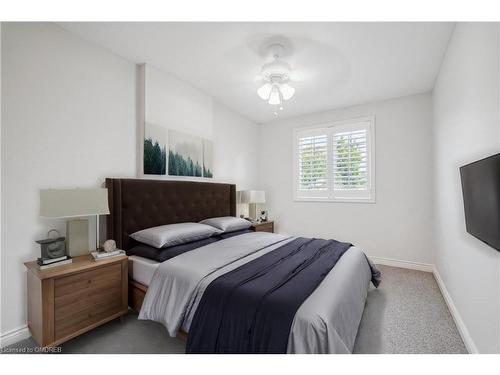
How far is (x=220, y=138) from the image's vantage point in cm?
392

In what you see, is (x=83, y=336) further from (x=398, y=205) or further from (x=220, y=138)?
(x=398, y=205)

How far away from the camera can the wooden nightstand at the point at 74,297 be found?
1.62 m

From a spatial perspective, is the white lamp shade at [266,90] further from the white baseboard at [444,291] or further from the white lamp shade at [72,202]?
the white baseboard at [444,291]

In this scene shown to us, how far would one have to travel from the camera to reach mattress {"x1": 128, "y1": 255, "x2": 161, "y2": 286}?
2057mm

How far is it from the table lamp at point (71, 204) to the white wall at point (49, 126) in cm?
28

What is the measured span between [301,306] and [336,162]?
3213 mm

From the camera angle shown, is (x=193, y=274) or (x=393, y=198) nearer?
(x=193, y=274)

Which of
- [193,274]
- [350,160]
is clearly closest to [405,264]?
[350,160]

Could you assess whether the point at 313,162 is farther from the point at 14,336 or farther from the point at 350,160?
the point at 14,336

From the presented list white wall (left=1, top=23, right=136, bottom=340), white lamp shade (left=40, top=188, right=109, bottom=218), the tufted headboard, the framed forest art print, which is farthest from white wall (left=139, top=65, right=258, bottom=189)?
white lamp shade (left=40, top=188, right=109, bottom=218)

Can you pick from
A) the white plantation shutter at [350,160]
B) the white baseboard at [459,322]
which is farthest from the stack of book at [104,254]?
the white plantation shutter at [350,160]

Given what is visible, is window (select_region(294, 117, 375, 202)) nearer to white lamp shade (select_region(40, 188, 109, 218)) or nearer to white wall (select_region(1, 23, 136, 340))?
white wall (select_region(1, 23, 136, 340))

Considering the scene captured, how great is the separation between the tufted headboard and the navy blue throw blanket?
134 centimetres

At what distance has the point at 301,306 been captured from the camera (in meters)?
1.33
